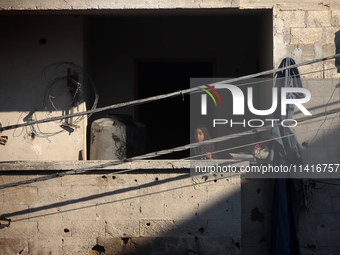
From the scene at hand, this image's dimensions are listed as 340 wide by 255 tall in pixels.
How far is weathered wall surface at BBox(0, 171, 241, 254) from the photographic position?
24.5 feet

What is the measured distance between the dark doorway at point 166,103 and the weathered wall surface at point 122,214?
279cm

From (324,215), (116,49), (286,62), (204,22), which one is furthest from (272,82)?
(116,49)

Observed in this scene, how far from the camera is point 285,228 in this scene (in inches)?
284

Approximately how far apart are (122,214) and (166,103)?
3805 millimetres

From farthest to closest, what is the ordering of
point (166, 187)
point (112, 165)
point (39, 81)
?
point (39, 81)
point (166, 187)
point (112, 165)

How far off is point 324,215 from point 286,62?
2.36m

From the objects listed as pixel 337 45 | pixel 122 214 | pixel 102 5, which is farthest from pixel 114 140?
pixel 337 45

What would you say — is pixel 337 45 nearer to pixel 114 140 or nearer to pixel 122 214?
pixel 114 140

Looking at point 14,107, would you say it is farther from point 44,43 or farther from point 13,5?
point 13,5

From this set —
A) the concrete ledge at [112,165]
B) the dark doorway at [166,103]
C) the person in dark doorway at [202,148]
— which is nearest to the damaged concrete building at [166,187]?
the concrete ledge at [112,165]

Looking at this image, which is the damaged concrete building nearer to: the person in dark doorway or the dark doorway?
the person in dark doorway

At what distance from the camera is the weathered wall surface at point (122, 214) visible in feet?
24.5

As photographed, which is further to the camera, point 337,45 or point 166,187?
point 337,45

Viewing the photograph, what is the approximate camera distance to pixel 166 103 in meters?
10.8
